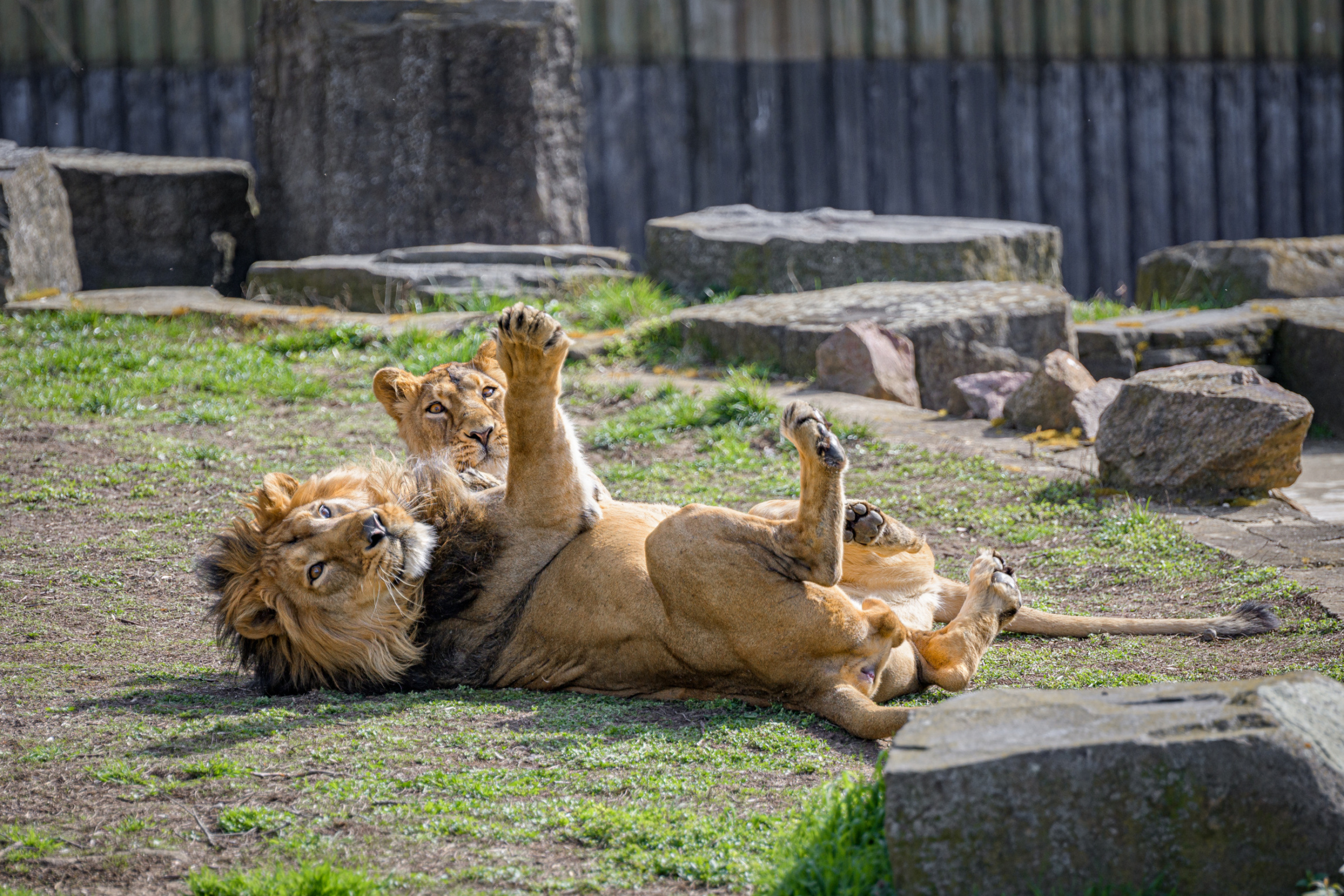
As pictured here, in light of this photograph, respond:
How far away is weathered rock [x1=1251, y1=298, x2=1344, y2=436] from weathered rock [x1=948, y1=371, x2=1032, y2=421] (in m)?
1.95

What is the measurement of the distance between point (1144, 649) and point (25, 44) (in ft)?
36.7

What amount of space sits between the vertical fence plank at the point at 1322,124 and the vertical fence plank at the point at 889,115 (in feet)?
14.6

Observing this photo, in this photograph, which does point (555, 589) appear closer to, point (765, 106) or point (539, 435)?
point (539, 435)

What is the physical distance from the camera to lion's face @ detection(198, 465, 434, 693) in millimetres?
3875

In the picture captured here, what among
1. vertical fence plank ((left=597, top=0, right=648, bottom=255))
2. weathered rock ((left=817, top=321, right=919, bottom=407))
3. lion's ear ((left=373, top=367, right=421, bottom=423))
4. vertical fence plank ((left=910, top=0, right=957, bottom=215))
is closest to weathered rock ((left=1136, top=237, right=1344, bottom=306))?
vertical fence plank ((left=910, top=0, right=957, bottom=215))

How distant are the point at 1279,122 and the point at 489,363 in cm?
1156

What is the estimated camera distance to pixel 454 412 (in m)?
4.75

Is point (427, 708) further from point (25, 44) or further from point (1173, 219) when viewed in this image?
point (1173, 219)

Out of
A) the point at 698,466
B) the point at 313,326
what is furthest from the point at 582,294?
the point at 698,466

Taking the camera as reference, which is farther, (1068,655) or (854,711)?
(1068,655)

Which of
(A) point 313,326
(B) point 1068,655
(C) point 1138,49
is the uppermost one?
(C) point 1138,49

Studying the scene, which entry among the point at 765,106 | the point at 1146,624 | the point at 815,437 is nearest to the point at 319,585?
the point at 815,437

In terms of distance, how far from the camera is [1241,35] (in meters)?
13.4

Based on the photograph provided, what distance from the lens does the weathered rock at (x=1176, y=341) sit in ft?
28.3
